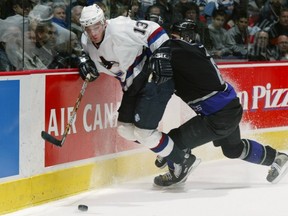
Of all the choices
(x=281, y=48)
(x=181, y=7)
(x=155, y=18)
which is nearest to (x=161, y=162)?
(x=155, y=18)

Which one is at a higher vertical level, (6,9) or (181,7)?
(6,9)

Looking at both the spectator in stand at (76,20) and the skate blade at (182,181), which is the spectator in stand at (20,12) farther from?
the skate blade at (182,181)

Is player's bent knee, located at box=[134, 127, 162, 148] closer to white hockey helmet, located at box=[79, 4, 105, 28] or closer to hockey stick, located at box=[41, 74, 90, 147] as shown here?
hockey stick, located at box=[41, 74, 90, 147]

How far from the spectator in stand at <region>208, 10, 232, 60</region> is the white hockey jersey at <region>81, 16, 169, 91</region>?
1.91 m

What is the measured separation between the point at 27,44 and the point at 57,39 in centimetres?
34

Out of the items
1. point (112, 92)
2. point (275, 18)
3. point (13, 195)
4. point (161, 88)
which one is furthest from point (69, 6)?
point (275, 18)

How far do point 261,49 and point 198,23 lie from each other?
76 cm

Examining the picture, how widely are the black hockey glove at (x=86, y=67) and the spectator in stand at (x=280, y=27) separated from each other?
2.80 m

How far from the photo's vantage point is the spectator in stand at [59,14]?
17.1ft

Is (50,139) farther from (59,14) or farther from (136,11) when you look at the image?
(136,11)

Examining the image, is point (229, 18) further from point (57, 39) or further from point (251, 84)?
point (57, 39)

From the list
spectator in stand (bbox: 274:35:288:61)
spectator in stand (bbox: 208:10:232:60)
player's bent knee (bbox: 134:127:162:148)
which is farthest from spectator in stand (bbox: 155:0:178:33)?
player's bent knee (bbox: 134:127:162:148)

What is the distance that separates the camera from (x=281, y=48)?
712 centimetres

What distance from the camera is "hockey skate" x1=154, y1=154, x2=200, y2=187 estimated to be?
5.02 metres
